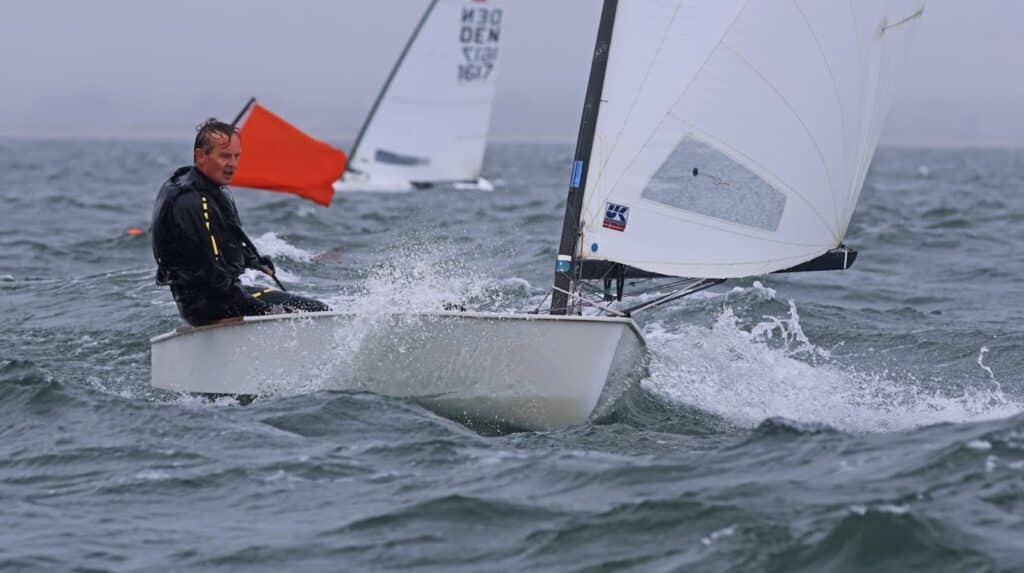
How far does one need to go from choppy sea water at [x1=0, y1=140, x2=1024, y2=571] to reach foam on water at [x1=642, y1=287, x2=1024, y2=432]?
0.08 ft

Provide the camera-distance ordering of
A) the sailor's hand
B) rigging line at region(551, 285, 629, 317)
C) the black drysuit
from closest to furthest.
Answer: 1. rigging line at region(551, 285, 629, 317)
2. the black drysuit
3. the sailor's hand

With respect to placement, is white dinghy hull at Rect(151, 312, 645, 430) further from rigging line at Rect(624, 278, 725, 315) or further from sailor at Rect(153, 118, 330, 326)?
rigging line at Rect(624, 278, 725, 315)

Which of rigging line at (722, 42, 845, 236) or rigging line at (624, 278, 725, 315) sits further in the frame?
rigging line at (624, 278, 725, 315)

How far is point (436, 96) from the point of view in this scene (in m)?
23.1

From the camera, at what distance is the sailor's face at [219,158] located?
6.33 meters

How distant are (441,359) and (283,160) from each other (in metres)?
6.86

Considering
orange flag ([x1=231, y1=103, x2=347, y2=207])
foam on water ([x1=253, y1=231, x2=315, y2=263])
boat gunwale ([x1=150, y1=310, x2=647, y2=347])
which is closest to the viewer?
boat gunwale ([x1=150, y1=310, x2=647, y2=347])

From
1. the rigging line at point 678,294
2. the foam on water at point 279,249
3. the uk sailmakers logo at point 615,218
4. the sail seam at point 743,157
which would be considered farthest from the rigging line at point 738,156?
the foam on water at point 279,249

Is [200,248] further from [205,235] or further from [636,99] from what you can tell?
[636,99]

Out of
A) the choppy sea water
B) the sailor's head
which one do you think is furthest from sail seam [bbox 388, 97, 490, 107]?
the sailor's head

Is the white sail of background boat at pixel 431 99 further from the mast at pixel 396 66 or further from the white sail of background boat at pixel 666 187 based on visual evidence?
the white sail of background boat at pixel 666 187

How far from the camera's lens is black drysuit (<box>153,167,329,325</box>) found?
6.30m

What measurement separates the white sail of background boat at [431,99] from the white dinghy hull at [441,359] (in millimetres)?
16241

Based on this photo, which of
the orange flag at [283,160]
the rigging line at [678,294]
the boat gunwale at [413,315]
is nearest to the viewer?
the boat gunwale at [413,315]
